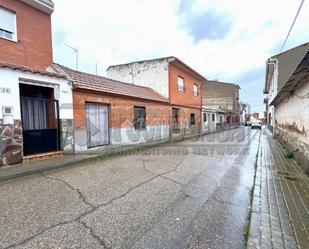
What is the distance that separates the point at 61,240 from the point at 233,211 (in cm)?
284

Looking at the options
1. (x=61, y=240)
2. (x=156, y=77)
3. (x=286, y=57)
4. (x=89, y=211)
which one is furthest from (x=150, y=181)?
(x=286, y=57)

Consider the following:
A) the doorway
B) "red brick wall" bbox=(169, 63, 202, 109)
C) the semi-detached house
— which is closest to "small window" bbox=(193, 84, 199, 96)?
"red brick wall" bbox=(169, 63, 202, 109)

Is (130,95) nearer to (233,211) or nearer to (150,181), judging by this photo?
(150,181)

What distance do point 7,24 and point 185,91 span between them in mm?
14251

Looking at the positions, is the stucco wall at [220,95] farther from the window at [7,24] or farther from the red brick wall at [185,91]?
the window at [7,24]

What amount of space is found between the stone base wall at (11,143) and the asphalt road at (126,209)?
5.32 feet

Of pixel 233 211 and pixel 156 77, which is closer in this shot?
pixel 233 211

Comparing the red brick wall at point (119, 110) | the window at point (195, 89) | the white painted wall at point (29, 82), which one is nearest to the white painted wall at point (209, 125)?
the window at point (195, 89)

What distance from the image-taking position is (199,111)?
22.7 meters

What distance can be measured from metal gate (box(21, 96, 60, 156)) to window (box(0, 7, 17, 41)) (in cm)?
258

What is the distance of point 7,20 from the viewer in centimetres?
788

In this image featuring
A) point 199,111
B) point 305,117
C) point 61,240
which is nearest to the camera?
point 61,240

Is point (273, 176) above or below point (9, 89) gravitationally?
below

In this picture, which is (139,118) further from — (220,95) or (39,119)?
(220,95)
